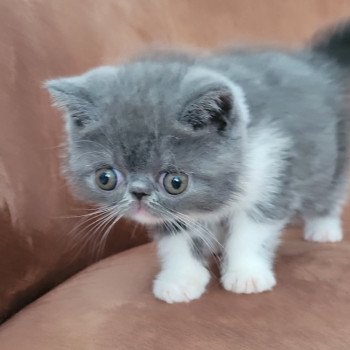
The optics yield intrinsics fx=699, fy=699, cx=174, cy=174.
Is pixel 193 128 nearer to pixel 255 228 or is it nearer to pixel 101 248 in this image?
pixel 255 228

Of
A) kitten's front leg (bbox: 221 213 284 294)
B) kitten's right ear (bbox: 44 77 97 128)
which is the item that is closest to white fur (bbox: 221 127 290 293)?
kitten's front leg (bbox: 221 213 284 294)

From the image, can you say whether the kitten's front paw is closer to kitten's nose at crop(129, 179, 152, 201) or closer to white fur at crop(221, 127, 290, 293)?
white fur at crop(221, 127, 290, 293)

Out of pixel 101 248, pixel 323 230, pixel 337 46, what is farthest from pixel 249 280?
pixel 337 46

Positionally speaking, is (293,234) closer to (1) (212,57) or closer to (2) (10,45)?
(1) (212,57)

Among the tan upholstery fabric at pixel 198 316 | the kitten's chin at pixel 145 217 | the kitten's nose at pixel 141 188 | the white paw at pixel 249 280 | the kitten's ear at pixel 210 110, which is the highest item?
the kitten's ear at pixel 210 110

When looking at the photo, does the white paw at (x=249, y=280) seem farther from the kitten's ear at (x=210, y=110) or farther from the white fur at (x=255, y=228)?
the kitten's ear at (x=210, y=110)

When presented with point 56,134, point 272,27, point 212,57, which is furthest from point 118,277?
point 272,27

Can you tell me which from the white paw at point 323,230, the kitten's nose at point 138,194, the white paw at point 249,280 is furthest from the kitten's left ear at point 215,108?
Answer: the white paw at point 323,230
